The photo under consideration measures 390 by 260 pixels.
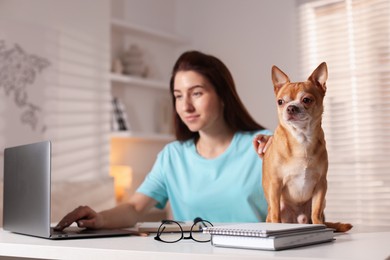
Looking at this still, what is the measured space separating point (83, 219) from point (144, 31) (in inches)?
103

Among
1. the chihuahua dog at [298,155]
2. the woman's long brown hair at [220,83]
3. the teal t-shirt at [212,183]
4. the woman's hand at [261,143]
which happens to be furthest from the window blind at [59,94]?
the chihuahua dog at [298,155]

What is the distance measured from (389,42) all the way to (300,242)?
284 cm

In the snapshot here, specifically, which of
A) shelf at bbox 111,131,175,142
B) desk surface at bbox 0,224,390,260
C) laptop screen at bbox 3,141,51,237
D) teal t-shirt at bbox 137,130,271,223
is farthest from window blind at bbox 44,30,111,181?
desk surface at bbox 0,224,390,260

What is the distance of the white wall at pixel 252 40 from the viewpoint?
3902 mm

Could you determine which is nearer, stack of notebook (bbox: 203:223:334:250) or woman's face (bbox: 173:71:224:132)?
stack of notebook (bbox: 203:223:334:250)

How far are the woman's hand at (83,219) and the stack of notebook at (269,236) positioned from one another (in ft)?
1.80

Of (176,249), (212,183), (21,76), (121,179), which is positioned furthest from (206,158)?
(121,179)

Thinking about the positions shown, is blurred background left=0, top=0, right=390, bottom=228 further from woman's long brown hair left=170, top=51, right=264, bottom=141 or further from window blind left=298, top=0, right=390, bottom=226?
woman's long brown hair left=170, top=51, right=264, bottom=141

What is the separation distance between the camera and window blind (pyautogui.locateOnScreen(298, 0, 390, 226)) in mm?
3490

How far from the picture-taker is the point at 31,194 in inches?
53.8

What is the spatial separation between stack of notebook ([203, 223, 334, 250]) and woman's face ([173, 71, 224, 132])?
2.69ft

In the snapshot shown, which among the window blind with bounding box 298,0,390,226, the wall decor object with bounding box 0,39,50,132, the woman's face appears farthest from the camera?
the window blind with bounding box 298,0,390,226

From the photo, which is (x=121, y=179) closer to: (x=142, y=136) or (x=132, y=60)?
(x=142, y=136)

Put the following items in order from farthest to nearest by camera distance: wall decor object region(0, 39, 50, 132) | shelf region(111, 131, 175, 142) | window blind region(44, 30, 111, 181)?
1. shelf region(111, 131, 175, 142)
2. window blind region(44, 30, 111, 181)
3. wall decor object region(0, 39, 50, 132)
